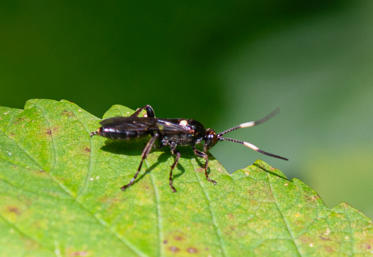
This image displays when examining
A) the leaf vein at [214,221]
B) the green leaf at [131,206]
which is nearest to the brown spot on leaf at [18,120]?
the green leaf at [131,206]

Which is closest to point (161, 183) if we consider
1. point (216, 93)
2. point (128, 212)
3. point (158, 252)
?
point (128, 212)

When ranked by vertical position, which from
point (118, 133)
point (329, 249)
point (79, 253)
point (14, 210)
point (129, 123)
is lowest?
point (79, 253)

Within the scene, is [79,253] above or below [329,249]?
below

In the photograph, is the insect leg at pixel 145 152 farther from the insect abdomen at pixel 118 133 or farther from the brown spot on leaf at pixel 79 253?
the brown spot on leaf at pixel 79 253

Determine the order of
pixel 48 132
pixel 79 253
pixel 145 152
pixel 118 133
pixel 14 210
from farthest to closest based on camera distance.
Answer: pixel 118 133
pixel 145 152
pixel 48 132
pixel 14 210
pixel 79 253

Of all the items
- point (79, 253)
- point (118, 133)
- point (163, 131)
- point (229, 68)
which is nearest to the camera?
point (79, 253)

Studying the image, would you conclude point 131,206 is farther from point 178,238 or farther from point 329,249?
point 329,249

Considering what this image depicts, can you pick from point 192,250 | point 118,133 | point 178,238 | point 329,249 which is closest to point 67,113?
point 118,133
